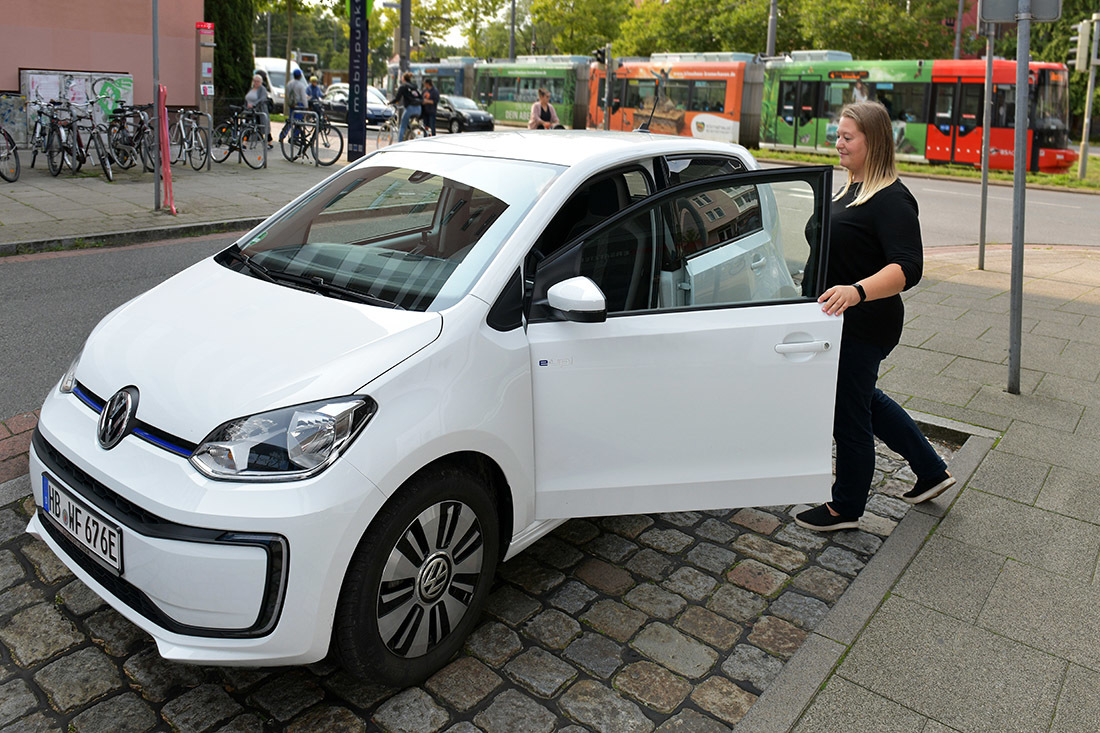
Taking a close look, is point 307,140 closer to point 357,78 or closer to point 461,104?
point 357,78

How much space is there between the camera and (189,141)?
16.3 meters

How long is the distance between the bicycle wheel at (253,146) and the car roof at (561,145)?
46.1ft

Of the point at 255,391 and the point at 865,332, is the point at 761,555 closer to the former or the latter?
the point at 865,332

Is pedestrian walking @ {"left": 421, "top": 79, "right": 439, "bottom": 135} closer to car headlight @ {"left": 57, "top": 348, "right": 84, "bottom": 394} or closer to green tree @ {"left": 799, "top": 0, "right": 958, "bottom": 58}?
car headlight @ {"left": 57, "top": 348, "right": 84, "bottom": 394}

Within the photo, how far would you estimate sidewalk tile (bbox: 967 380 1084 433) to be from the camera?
539cm

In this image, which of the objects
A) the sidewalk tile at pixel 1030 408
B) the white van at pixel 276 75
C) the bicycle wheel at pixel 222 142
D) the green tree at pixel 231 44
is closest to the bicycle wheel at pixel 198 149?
the bicycle wheel at pixel 222 142

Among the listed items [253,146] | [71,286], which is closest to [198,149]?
[253,146]

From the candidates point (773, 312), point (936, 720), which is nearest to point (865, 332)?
point (773, 312)

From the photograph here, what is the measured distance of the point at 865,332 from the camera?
3848 mm

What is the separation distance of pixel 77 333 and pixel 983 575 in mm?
5758

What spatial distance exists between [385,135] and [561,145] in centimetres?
2454

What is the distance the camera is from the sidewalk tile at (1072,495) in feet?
14.0

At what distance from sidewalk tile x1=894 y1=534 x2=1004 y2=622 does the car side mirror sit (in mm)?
1635

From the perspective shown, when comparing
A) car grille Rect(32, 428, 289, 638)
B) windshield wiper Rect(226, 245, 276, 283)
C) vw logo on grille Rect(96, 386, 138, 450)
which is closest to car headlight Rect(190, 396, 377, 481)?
car grille Rect(32, 428, 289, 638)
